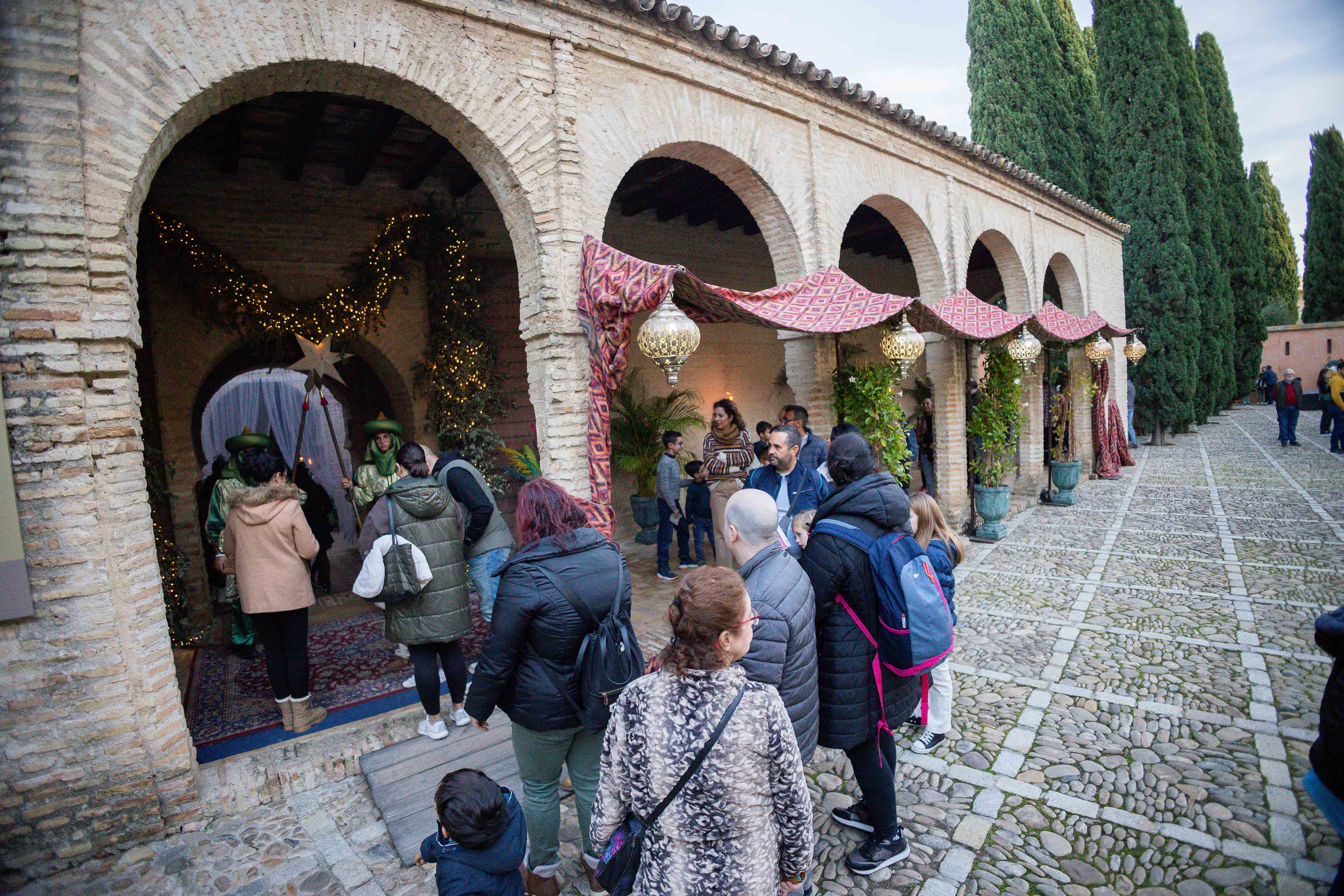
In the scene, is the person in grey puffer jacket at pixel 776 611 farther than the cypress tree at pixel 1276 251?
No

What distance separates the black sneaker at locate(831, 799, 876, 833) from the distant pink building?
32.5 meters

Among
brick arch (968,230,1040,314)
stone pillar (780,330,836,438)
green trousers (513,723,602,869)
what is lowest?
green trousers (513,723,602,869)

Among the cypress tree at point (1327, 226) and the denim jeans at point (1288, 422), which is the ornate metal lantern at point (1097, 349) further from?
the cypress tree at point (1327, 226)

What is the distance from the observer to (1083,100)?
63.3ft

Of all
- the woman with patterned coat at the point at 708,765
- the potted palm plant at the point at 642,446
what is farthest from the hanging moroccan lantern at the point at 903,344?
the woman with patterned coat at the point at 708,765

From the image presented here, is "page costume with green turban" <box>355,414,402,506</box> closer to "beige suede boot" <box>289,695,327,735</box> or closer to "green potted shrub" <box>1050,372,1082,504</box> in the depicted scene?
"beige suede boot" <box>289,695,327,735</box>

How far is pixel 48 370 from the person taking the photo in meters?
3.30

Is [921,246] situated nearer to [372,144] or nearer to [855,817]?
[372,144]

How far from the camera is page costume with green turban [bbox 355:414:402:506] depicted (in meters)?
5.88

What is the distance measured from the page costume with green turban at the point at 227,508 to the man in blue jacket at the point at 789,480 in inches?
157

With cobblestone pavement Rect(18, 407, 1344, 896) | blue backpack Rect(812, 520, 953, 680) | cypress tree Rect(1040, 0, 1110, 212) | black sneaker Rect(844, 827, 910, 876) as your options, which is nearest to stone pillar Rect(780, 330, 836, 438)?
cobblestone pavement Rect(18, 407, 1344, 896)

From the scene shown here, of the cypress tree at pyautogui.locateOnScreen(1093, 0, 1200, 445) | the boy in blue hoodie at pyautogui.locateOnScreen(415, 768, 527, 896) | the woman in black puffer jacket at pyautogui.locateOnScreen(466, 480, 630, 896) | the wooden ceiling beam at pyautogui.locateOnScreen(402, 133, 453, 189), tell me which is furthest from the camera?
the cypress tree at pyautogui.locateOnScreen(1093, 0, 1200, 445)

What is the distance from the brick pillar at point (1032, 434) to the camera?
11.7 metres

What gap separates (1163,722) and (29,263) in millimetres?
6523
